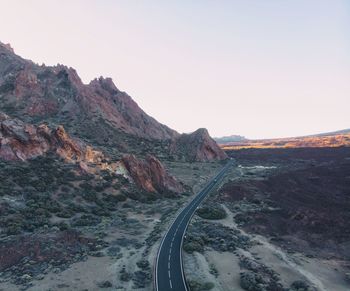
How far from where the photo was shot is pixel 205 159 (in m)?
148

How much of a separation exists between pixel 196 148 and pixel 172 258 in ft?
361

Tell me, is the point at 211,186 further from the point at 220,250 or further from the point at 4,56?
the point at 4,56

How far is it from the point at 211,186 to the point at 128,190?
3001cm

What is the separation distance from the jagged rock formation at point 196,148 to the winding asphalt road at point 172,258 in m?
77.6

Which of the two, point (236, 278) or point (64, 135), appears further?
point (64, 135)

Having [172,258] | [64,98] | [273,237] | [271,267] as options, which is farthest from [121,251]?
[64,98]

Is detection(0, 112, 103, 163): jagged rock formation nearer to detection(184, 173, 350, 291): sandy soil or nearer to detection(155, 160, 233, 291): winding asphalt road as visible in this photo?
detection(155, 160, 233, 291): winding asphalt road

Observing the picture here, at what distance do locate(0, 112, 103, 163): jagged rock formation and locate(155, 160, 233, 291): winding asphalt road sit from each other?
1116 inches

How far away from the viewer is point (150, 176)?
80.8m

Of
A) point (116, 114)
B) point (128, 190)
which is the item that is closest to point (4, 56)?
point (116, 114)

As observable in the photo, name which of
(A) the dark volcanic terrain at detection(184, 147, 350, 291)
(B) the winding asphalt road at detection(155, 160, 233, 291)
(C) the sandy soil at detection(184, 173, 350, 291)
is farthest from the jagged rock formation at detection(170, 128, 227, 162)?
(C) the sandy soil at detection(184, 173, 350, 291)

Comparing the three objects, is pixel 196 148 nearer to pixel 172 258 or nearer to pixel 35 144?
pixel 35 144

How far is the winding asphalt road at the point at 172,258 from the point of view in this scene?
32.4 metres

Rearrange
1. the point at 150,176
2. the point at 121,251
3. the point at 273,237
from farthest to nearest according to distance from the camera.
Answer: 1. the point at 150,176
2. the point at 273,237
3. the point at 121,251
